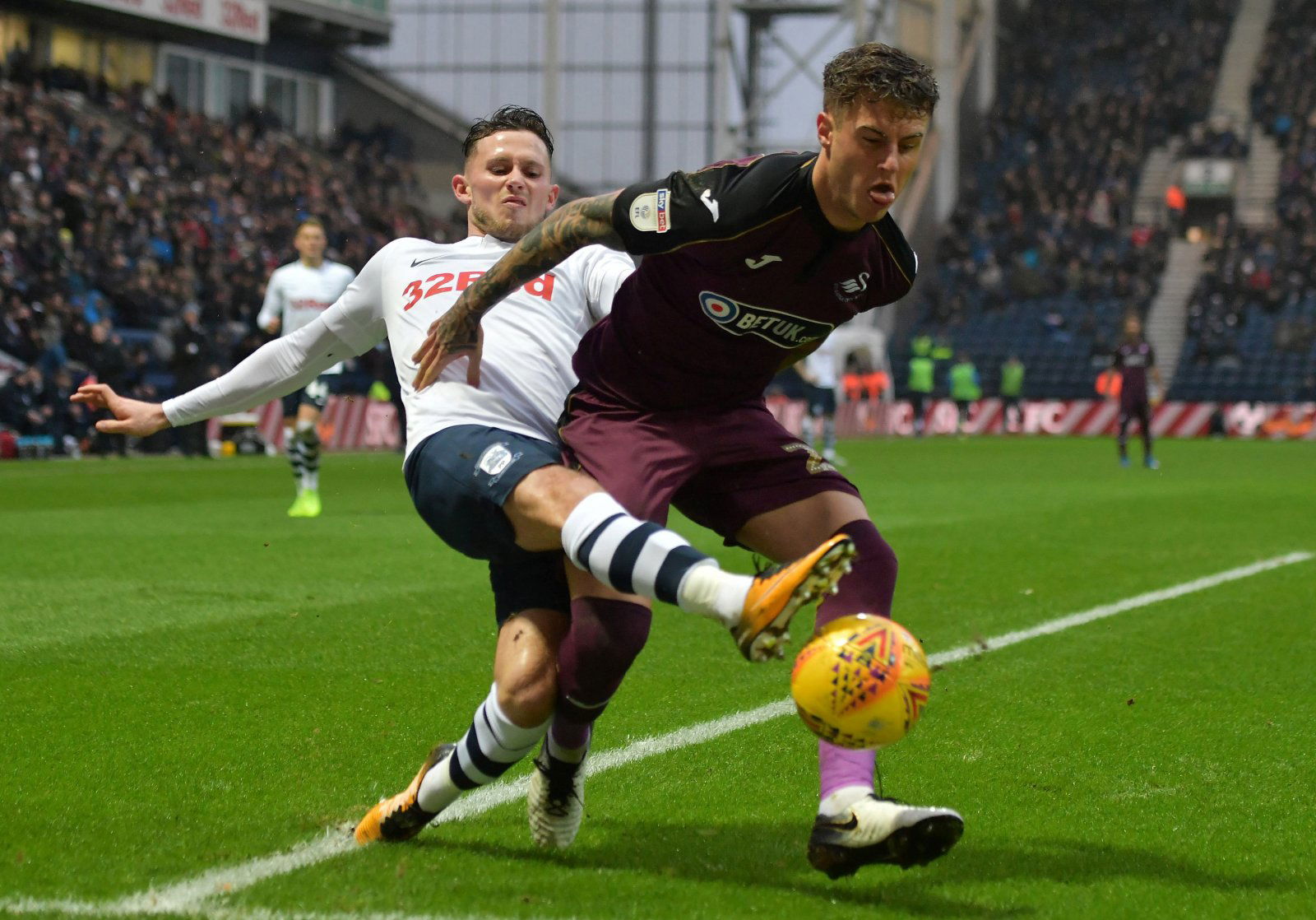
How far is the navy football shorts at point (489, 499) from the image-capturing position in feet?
13.1

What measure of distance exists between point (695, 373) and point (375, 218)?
33.5m

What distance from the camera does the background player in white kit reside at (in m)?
13.8

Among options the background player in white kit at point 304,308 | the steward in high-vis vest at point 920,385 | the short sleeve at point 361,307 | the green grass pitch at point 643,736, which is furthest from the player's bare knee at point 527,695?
the steward in high-vis vest at point 920,385

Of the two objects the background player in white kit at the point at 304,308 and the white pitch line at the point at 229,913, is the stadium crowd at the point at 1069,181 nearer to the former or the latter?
the background player in white kit at the point at 304,308

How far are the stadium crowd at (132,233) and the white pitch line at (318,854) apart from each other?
56.0 ft

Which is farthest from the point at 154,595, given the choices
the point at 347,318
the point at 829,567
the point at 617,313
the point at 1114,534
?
the point at 1114,534

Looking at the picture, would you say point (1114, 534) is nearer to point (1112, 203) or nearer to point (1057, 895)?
point (1057, 895)

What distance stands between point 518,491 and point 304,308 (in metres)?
10.7

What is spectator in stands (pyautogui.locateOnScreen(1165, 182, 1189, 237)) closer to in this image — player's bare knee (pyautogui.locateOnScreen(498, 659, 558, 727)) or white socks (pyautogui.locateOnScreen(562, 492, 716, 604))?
player's bare knee (pyautogui.locateOnScreen(498, 659, 558, 727))

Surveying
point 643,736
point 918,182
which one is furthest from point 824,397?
point 918,182

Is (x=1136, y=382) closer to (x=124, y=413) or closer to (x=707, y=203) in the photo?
(x=124, y=413)

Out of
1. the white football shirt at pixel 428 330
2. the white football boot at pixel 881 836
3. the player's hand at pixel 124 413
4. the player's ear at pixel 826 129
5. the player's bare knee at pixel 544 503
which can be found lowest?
the white football boot at pixel 881 836

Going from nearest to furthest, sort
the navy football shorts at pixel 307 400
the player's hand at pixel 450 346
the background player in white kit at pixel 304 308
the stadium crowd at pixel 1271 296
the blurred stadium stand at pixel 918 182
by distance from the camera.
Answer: the player's hand at pixel 450 346, the background player in white kit at pixel 304 308, the navy football shorts at pixel 307 400, the blurred stadium stand at pixel 918 182, the stadium crowd at pixel 1271 296

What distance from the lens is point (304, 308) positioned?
14.3 m
